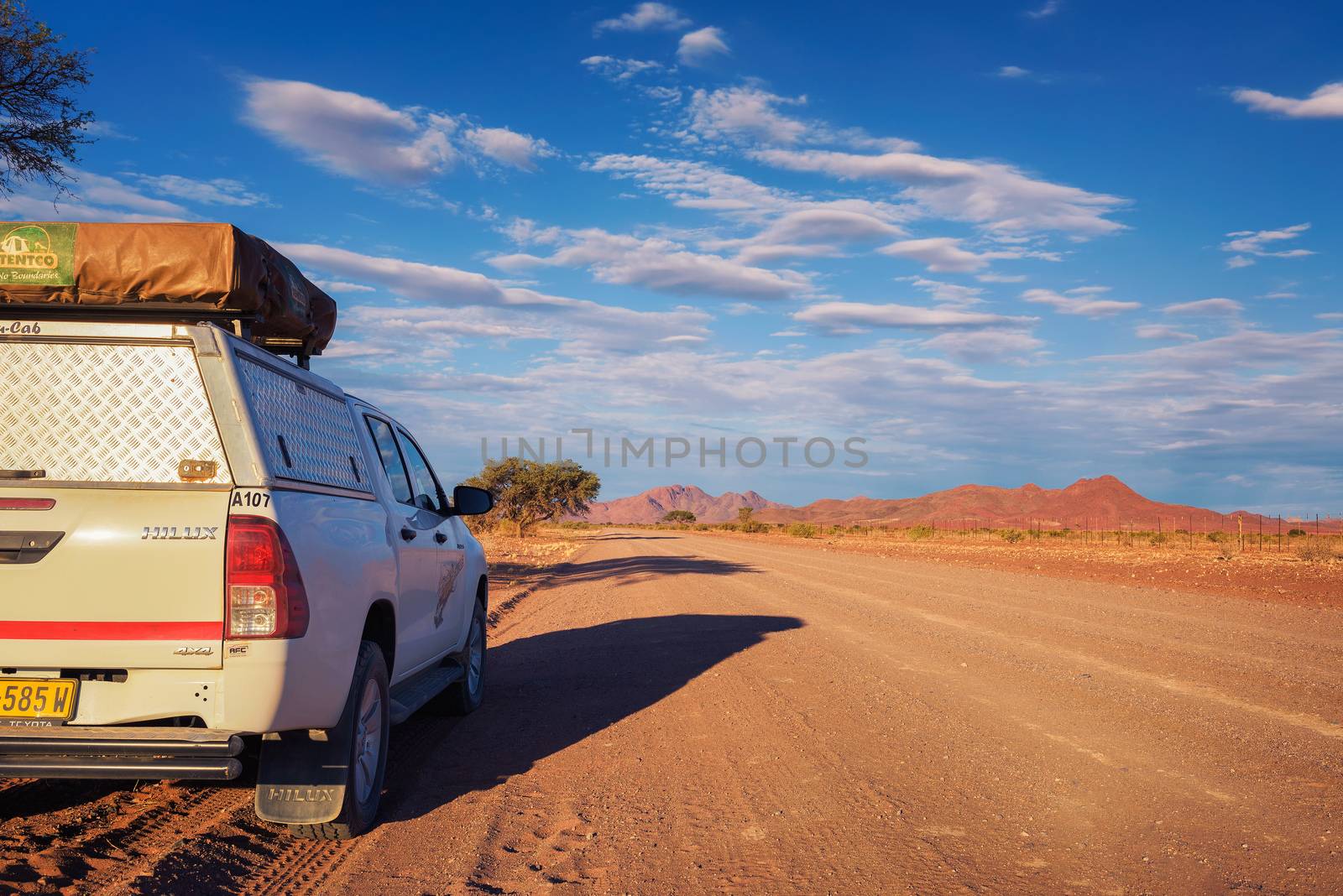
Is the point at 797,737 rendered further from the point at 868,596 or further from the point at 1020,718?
the point at 868,596

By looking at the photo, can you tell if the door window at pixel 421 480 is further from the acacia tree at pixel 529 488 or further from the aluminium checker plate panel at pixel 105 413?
the acacia tree at pixel 529 488

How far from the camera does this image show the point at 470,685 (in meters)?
7.66

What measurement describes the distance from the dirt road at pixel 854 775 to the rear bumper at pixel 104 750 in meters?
0.49

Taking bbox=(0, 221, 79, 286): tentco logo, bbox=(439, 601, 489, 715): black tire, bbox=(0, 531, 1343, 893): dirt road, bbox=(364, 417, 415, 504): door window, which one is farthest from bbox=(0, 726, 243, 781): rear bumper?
bbox=(439, 601, 489, 715): black tire

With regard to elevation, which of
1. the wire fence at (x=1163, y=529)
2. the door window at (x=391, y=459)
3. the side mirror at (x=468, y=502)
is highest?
the door window at (x=391, y=459)

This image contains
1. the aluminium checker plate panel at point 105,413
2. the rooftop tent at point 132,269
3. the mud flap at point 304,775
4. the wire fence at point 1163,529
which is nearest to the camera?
the aluminium checker plate panel at point 105,413

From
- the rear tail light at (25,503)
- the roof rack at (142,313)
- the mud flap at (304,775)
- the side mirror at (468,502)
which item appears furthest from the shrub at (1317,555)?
the rear tail light at (25,503)

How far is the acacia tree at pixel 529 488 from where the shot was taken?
66000mm

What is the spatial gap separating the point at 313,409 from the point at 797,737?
12.8ft

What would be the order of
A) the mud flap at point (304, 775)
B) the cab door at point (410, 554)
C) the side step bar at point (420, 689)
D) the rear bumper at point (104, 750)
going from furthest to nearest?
1. the cab door at point (410, 554)
2. the side step bar at point (420, 689)
3. the mud flap at point (304, 775)
4. the rear bumper at point (104, 750)

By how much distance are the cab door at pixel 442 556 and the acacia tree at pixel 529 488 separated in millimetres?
55590

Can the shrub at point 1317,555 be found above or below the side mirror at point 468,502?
below

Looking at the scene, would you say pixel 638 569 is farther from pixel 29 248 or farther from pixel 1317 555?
pixel 29 248

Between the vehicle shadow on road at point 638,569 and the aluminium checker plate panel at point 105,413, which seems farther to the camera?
the vehicle shadow on road at point 638,569
